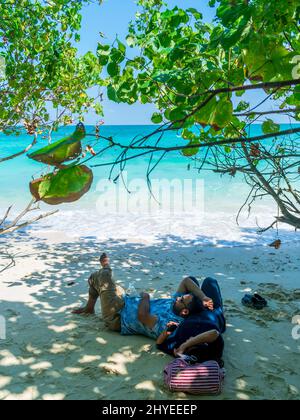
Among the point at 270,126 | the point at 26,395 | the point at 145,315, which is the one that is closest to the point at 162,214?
the point at 145,315

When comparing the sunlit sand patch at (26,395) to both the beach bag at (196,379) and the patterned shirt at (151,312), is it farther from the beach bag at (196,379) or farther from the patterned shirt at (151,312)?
the patterned shirt at (151,312)

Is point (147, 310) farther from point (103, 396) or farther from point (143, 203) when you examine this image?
point (143, 203)

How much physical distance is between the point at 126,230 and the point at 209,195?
858 centimetres

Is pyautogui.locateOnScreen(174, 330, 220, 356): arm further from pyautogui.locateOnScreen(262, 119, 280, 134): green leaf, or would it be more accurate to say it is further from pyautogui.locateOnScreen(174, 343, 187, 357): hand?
pyautogui.locateOnScreen(262, 119, 280, 134): green leaf

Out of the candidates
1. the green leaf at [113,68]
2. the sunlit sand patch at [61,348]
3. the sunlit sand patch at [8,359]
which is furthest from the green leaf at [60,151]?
the sunlit sand patch at [61,348]

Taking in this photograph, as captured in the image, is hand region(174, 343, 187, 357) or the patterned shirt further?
the patterned shirt

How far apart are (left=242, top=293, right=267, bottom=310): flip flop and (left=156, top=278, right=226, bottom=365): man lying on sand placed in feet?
4.51

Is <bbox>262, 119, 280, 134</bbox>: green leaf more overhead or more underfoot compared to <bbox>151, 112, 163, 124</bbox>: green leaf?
more underfoot

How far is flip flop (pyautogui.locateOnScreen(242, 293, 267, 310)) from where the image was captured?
616 cm

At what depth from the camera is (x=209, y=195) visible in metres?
21.2

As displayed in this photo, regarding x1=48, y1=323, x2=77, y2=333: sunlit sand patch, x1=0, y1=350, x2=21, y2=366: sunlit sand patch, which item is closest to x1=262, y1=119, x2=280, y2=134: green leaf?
x1=0, y1=350, x2=21, y2=366: sunlit sand patch

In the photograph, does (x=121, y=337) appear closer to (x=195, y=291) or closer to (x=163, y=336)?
(x=163, y=336)
